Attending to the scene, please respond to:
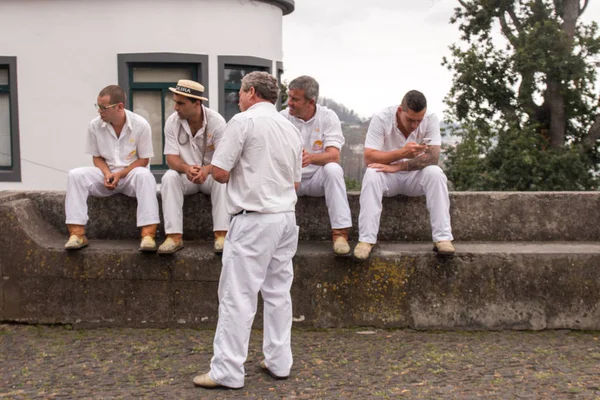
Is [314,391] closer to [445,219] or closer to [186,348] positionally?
[186,348]

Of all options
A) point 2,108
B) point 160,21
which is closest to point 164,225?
point 160,21

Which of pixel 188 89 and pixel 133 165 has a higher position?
pixel 188 89

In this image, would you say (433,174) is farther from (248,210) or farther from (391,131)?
(248,210)

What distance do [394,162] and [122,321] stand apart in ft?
7.87

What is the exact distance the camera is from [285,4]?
A: 1507 cm

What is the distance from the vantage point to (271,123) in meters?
5.23

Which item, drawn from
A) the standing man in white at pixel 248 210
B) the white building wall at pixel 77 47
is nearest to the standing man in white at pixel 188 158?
the standing man in white at pixel 248 210

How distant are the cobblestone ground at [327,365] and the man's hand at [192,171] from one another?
114 cm

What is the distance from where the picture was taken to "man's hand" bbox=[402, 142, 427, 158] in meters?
6.68

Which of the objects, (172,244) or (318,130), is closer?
(172,244)

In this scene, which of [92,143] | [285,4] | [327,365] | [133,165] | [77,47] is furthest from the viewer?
[285,4]

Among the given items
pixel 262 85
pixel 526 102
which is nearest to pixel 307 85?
pixel 262 85

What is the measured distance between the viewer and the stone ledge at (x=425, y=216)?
721 centimetres

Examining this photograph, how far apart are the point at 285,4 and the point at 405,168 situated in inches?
349
